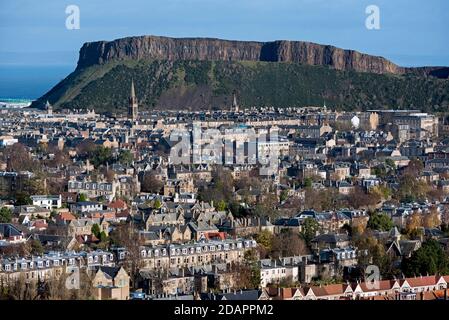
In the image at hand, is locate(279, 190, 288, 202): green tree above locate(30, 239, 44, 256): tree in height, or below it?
below

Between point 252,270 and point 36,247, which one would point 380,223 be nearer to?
point 252,270

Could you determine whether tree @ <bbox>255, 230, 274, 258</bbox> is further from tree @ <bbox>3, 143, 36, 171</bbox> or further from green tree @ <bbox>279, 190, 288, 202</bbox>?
tree @ <bbox>3, 143, 36, 171</bbox>

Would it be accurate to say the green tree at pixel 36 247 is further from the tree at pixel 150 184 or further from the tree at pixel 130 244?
the tree at pixel 150 184

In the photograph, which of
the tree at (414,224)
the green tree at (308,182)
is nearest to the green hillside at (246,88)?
the green tree at (308,182)

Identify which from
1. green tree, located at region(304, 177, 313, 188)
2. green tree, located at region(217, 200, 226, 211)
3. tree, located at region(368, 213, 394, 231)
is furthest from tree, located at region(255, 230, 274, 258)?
green tree, located at region(304, 177, 313, 188)

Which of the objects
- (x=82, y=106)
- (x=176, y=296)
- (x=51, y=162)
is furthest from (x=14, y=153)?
(x=82, y=106)
